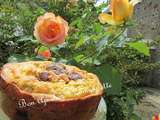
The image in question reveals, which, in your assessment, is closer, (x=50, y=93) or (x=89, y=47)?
A: (x=50, y=93)

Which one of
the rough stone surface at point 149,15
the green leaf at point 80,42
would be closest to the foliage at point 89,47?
the green leaf at point 80,42

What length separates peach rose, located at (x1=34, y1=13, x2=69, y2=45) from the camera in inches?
23.4

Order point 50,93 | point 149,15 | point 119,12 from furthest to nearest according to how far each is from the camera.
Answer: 1. point 149,15
2. point 119,12
3. point 50,93

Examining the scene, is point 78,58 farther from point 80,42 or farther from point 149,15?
point 149,15

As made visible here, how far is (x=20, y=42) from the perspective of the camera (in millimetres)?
727

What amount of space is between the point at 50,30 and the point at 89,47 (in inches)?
3.5

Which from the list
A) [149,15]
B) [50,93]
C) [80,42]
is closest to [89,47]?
[80,42]

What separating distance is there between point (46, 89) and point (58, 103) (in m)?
0.03

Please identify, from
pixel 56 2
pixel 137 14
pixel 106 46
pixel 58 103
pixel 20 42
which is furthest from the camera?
pixel 137 14

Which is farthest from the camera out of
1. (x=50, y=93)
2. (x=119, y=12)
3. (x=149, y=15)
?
(x=149, y=15)

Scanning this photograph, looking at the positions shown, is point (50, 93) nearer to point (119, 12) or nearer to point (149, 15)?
point (119, 12)

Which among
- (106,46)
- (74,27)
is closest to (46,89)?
(106,46)

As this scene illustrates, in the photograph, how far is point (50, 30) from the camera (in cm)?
59

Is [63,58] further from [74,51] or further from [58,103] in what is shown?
[58,103]
